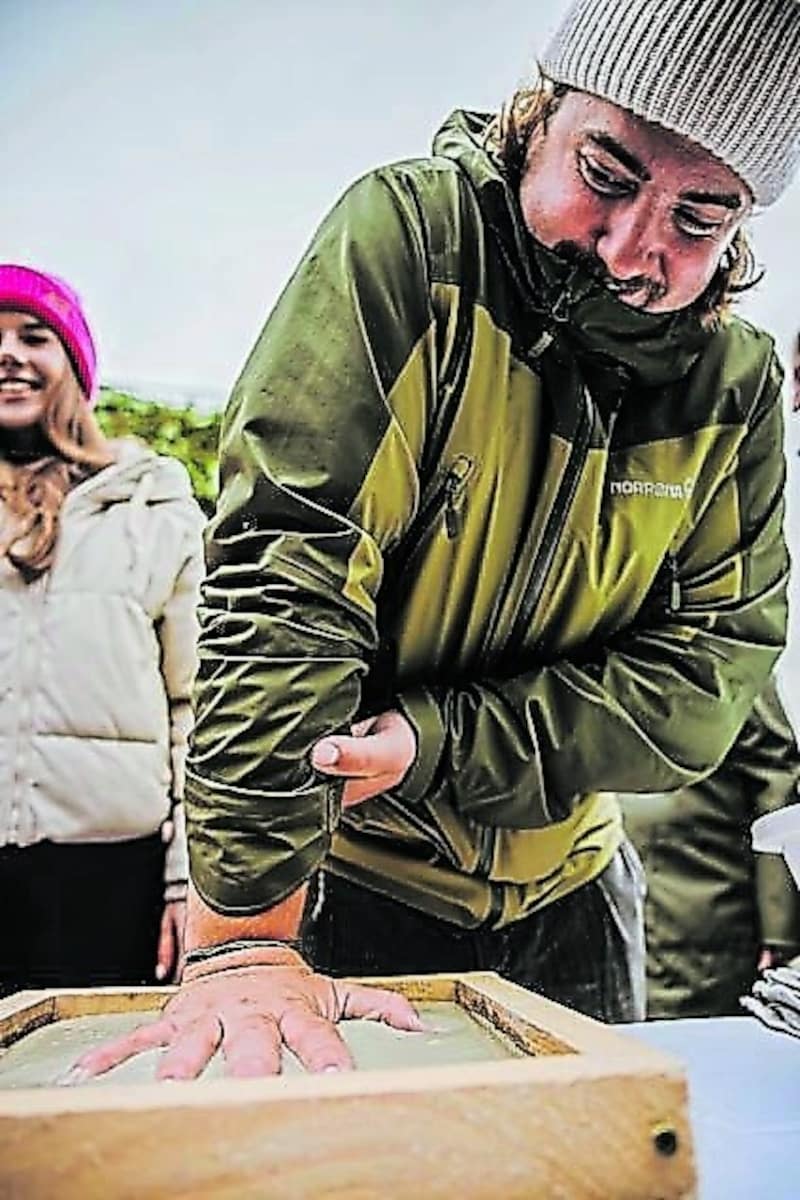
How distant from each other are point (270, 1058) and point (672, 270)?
0.89m

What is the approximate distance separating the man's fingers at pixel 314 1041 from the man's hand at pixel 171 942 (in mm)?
155

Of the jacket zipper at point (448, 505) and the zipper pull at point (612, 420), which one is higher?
the zipper pull at point (612, 420)

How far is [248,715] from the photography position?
5.02 feet

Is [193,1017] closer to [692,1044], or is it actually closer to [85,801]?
[85,801]

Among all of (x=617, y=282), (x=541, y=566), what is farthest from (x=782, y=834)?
(x=617, y=282)

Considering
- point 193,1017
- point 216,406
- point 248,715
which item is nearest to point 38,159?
point 216,406

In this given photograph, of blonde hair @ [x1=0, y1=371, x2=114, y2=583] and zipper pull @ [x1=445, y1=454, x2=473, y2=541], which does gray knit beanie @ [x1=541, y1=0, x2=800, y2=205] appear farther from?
blonde hair @ [x1=0, y1=371, x2=114, y2=583]

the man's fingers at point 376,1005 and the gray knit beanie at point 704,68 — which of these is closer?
the man's fingers at point 376,1005

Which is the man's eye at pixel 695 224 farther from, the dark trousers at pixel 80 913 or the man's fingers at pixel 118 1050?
the man's fingers at pixel 118 1050

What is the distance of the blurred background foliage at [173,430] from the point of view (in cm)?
160

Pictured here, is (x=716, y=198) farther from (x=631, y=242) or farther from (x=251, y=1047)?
(x=251, y=1047)

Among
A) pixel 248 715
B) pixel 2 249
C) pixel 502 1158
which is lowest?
pixel 502 1158

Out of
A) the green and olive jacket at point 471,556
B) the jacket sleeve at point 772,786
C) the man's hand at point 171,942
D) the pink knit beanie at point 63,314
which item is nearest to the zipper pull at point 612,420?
the green and olive jacket at point 471,556

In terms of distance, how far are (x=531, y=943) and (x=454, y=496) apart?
472 mm
